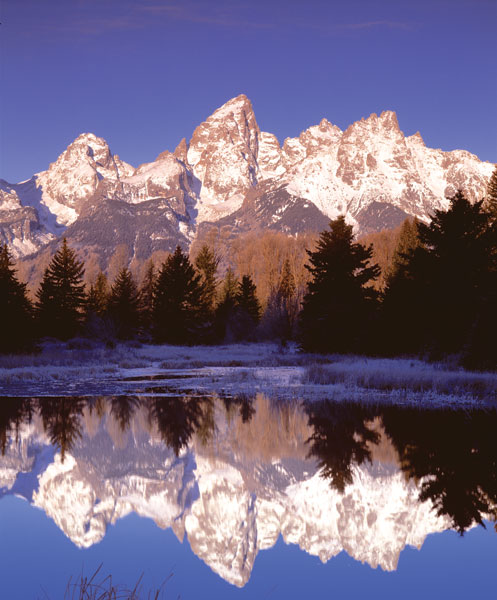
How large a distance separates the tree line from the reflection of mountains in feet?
56.3

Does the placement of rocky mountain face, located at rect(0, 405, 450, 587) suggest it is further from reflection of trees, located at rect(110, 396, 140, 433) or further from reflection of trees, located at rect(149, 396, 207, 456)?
reflection of trees, located at rect(110, 396, 140, 433)

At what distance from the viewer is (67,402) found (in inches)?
872

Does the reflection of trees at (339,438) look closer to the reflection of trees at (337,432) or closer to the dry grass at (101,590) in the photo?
the reflection of trees at (337,432)

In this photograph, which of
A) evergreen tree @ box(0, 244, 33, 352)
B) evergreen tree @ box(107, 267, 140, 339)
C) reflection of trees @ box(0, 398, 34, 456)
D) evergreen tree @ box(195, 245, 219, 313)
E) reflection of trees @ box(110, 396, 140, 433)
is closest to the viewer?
reflection of trees @ box(0, 398, 34, 456)

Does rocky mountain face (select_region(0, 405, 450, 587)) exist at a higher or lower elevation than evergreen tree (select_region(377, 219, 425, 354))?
lower

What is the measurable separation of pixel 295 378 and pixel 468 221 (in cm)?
1726

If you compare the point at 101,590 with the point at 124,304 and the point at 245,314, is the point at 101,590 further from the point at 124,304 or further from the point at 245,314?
the point at 124,304

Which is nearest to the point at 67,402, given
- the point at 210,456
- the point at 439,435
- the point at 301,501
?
the point at 210,456

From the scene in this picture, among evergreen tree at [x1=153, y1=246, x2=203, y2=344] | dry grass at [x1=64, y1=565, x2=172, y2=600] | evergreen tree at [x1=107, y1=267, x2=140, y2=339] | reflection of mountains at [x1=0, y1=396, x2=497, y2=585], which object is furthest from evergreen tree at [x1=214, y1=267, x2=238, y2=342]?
dry grass at [x1=64, y1=565, x2=172, y2=600]

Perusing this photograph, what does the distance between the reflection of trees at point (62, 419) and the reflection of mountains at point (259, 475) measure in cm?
6

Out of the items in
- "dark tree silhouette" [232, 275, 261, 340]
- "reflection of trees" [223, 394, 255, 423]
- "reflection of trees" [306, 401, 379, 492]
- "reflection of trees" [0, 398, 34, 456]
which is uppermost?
"dark tree silhouette" [232, 275, 261, 340]

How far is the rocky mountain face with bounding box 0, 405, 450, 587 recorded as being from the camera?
315 inches

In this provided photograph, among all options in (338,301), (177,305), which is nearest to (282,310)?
(177,305)

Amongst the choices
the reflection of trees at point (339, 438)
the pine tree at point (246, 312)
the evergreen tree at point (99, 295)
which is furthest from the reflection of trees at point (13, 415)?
the evergreen tree at point (99, 295)
